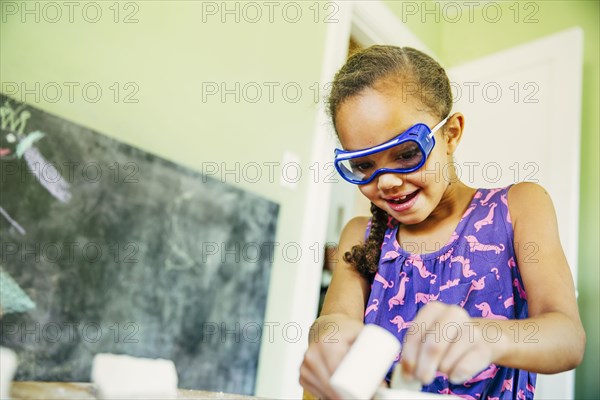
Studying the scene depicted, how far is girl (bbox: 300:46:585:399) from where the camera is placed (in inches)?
35.2

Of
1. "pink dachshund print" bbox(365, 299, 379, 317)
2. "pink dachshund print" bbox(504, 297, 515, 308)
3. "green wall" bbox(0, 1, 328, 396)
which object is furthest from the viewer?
"green wall" bbox(0, 1, 328, 396)

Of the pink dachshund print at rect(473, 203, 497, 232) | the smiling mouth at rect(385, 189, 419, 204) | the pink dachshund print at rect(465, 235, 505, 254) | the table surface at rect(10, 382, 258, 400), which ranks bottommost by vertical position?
the table surface at rect(10, 382, 258, 400)

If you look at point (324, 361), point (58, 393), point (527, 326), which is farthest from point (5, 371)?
point (527, 326)

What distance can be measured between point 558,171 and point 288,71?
4.70 ft

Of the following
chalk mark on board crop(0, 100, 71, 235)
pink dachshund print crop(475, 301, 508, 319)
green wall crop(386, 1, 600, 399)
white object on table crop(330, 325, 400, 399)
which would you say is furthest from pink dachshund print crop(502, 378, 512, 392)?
green wall crop(386, 1, 600, 399)

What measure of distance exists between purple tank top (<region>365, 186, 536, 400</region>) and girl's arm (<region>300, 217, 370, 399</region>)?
1.7 inches

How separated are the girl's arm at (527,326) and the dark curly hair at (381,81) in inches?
10.7

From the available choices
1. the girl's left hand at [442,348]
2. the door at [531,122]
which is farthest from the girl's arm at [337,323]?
the door at [531,122]

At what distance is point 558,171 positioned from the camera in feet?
8.30

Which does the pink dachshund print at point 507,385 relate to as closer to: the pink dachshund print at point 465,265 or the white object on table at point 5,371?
the pink dachshund print at point 465,265

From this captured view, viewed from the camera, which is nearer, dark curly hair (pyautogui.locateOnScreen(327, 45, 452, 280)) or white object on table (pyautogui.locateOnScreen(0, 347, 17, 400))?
white object on table (pyautogui.locateOnScreen(0, 347, 17, 400))

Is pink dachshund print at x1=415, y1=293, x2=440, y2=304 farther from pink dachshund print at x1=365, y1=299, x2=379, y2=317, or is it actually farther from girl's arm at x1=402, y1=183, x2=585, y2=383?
girl's arm at x1=402, y1=183, x2=585, y2=383

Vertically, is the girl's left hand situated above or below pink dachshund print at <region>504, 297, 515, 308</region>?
below

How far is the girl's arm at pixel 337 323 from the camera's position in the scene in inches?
26.9
